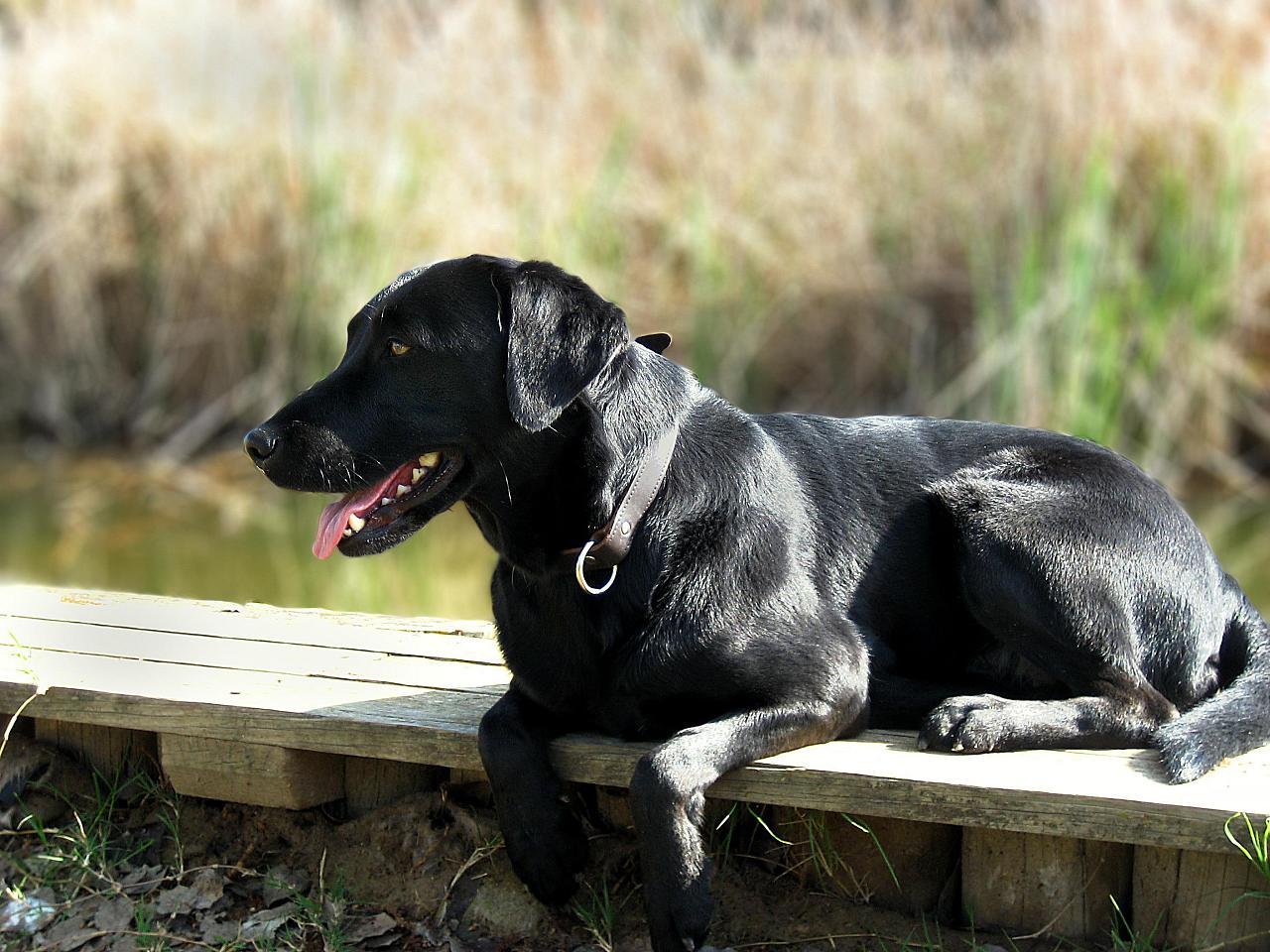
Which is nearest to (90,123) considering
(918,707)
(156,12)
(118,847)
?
(156,12)

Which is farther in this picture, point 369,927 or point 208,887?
point 208,887

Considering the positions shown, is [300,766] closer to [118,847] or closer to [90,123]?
[118,847]

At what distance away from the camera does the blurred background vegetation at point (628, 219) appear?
7699mm

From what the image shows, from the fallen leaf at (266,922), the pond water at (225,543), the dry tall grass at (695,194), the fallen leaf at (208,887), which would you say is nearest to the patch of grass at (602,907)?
the fallen leaf at (266,922)

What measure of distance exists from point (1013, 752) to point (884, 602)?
0.43 meters

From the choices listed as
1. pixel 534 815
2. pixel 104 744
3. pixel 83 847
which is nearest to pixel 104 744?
pixel 104 744

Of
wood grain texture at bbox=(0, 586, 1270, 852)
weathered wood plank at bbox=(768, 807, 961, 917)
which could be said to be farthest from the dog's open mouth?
weathered wood plank at bbox=(768, 807, 961, 917)

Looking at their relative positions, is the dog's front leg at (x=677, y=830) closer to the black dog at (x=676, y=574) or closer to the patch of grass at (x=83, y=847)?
the black dog at (x=676, y=574)

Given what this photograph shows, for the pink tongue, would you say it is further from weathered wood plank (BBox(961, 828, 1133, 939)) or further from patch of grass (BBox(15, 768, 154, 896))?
weathered wood plank (BBox(961, 828, 1133, 939))

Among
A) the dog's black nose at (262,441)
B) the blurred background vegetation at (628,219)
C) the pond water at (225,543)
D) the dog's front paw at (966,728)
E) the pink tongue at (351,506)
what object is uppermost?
the dog's black nose at (262,441)

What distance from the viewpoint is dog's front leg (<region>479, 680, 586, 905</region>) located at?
2789 millimetres

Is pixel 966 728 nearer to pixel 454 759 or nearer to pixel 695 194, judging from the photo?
pixel 454 759

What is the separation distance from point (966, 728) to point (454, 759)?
0.95 m

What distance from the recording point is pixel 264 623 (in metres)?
3.90
